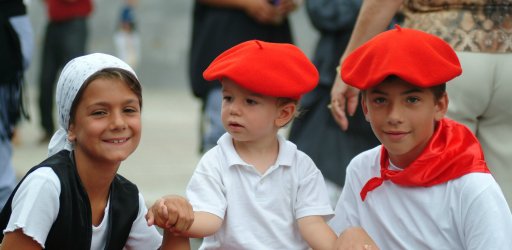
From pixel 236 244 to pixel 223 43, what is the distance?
7.89 ft

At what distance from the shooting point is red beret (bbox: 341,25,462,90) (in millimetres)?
3379

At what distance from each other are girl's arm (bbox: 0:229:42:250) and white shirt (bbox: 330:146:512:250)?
3.64ft

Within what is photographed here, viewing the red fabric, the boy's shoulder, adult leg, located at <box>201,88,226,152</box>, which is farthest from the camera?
the red fabric

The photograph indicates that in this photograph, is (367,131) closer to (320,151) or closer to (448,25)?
(320,151)

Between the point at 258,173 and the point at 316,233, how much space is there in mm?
289

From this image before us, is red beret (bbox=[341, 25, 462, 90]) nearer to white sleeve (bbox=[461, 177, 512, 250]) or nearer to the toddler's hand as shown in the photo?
white sleeve (bbox=[461, 177, 512, 250])

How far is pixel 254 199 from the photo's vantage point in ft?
11.9

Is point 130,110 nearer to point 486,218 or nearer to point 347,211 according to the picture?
point 347,211

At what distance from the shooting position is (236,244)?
3.62m

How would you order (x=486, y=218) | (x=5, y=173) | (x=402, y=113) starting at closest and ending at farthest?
(x=486, y=218) < (x=402, y=113) < (x=5, y=173)

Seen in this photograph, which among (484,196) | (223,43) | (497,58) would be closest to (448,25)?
(497,58)

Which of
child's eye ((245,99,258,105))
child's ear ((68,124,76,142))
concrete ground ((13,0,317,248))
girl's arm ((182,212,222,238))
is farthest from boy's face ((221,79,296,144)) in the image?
concrete ground ((13,0,317,248))

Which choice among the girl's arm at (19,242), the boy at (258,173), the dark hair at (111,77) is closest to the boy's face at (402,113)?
the boy at (258,173)

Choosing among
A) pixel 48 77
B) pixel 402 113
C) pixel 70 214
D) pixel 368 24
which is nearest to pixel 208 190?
pixel 70 214
